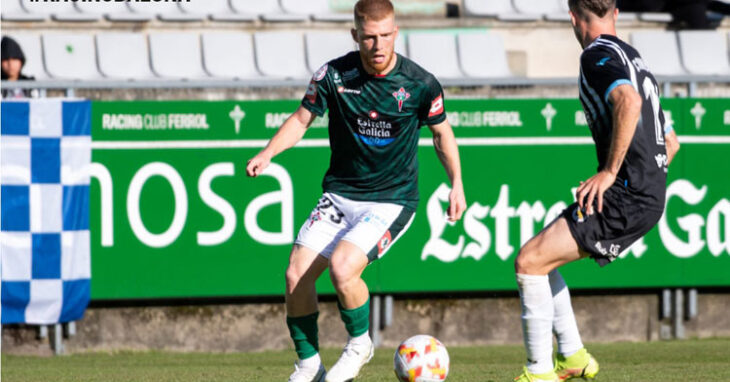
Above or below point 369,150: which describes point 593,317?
below

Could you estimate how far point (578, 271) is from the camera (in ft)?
33.3

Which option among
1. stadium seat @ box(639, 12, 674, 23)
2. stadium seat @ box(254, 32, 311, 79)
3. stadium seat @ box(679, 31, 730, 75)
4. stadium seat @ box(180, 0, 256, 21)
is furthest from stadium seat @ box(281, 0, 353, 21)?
stadium seat @ box(679, 31, 730, 75)

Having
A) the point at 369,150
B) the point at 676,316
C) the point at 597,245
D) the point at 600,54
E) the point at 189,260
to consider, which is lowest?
the point at 676,316

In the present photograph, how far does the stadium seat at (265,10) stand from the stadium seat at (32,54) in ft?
7.49

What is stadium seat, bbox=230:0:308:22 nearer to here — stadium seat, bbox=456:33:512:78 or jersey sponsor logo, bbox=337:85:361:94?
stadium seat, bbox=456:33:512:78

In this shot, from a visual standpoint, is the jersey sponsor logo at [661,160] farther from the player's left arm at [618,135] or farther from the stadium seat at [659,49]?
the stadium seat at [659,49]

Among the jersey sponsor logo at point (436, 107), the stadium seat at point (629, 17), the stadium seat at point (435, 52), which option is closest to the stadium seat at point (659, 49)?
the stadium seat at point (629, 17)

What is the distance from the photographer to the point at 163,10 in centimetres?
1386

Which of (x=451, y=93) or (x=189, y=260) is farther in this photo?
(x=451, y=93)

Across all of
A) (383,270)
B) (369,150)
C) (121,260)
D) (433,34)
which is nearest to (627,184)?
(369,150)

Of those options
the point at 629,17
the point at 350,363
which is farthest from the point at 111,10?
the point at 350,363

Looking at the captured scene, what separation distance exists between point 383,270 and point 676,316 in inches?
101

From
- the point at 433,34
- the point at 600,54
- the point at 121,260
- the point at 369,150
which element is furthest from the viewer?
the point at 433,34

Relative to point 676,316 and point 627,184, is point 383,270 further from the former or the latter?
point 627,184
